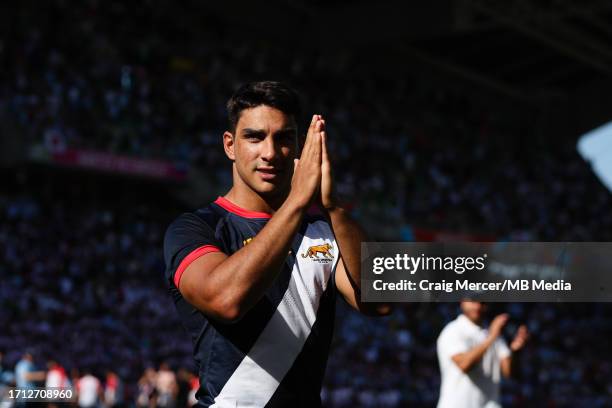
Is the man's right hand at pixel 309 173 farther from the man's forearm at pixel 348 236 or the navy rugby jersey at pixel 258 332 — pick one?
the navy rugby jersey at pixel 258 332

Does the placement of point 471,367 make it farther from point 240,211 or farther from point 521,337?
point 240,211

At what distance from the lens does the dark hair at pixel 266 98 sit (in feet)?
10.5

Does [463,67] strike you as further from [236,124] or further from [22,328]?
[236,124]

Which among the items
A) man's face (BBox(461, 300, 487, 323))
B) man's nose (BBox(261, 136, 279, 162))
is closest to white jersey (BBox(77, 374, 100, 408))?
man's face (BBox(461, 300, 487, 323))

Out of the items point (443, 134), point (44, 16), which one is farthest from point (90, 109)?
point (443, 134)

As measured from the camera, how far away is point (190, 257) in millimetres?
3000

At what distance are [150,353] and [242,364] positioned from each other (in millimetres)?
17203

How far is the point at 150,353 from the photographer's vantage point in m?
19.9

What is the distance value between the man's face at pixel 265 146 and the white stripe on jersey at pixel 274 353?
356 millimetres

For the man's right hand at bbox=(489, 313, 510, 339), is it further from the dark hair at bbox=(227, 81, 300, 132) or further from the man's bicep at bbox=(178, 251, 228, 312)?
the man's bicep at bbox=(178, 251, 228, 312)

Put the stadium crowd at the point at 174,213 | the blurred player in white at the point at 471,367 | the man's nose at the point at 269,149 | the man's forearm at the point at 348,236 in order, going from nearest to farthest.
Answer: the man's forearm at the point at 348,236 → the man's nose at the point at 269,149 → the blurred player in white at the point at 471,367 → the stadium crowd at the point at 174,213

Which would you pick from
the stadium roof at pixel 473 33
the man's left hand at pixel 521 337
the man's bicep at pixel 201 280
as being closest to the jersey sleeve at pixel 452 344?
the man's left hand at pixel 521 337

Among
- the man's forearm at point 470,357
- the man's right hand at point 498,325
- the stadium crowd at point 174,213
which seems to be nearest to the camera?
the man's right hand at point 498,325

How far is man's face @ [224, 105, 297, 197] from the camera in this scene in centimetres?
315
